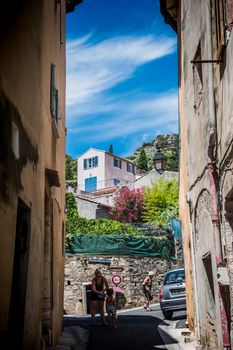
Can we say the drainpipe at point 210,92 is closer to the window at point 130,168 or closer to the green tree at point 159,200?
the green tree at point 159,200

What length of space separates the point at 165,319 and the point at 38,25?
11467mm

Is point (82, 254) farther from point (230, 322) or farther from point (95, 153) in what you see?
point (95, 153)

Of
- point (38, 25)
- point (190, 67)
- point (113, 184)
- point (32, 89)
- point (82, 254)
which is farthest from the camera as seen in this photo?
point (113, 184)

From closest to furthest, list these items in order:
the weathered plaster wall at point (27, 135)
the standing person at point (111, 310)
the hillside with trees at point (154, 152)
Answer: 1. the weathered plaster wall at point (27, 135)
2. the standing person at point (111, 310)
3. the hillside with trees at point (154, 152)

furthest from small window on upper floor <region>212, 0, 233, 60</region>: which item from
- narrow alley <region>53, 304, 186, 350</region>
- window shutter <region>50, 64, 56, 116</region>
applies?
narrow alley <region>53, 304, 186, 350</region>

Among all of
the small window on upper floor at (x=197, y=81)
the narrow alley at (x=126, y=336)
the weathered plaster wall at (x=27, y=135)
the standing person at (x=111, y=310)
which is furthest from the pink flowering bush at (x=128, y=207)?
the small window on upper floor at (x=197, y=81)

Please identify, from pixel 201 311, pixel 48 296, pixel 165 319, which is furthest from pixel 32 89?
pixel 165 319

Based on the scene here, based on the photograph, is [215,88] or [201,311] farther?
[201,311]

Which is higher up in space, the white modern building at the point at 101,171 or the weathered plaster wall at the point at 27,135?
the white modern building at the point at 101,171

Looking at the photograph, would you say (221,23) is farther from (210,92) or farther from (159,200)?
(159,200)

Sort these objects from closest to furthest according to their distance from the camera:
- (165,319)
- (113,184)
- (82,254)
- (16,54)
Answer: (16,54) < (165,319) < (82,254) < (113,184)

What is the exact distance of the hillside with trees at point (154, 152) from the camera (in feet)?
244

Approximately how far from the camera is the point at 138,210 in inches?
1636

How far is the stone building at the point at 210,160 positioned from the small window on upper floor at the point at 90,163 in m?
50.9
